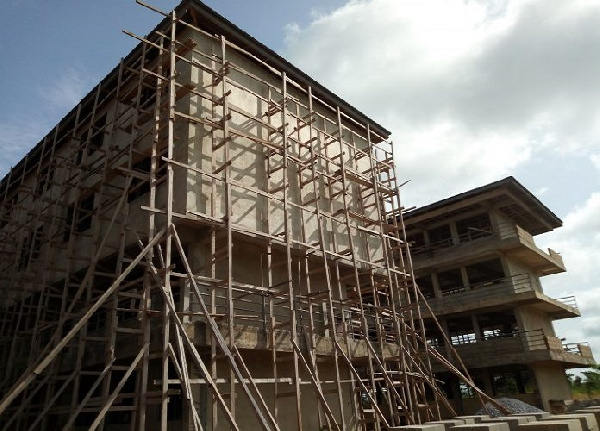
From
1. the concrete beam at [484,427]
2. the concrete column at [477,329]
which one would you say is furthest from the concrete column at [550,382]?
the concrete beam at [484,427]

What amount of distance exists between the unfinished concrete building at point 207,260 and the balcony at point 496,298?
9.14 metres

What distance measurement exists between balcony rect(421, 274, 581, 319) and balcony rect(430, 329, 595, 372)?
173 centimetres

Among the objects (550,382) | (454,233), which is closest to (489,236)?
(454,233)

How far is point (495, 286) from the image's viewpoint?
82.0 feet

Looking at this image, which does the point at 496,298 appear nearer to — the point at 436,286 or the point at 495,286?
the point at 495,286

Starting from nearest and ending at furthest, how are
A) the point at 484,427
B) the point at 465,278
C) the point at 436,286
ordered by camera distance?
the point at 484,427
the point at 465,278
the point at 436,286

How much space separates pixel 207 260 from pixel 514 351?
18000 mm

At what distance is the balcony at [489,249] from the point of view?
24.9 m

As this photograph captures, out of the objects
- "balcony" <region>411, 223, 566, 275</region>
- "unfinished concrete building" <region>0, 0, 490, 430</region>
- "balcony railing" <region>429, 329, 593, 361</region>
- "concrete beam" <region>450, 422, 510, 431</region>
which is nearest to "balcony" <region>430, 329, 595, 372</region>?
"balcony railing" <region>429, 329, 593, 361</region>

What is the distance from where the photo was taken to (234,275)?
1298cm

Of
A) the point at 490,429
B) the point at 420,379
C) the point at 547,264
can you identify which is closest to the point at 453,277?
the point at 547,264

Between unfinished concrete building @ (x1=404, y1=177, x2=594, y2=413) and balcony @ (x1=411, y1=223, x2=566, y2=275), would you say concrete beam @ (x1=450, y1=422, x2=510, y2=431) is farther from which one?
balcony @ (x1=411, y1=223, x2=566, y2=275)

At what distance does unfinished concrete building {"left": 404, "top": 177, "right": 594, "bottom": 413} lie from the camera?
23.7m

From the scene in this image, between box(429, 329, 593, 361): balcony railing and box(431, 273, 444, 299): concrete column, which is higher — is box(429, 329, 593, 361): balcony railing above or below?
below
